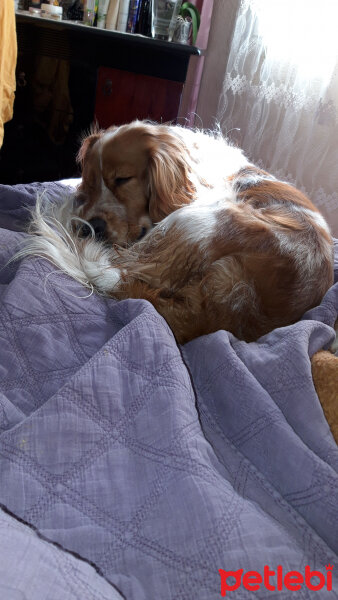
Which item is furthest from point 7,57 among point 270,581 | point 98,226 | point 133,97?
point 270,581

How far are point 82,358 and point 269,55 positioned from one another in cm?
219

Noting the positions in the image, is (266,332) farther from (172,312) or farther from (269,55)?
(269,55)

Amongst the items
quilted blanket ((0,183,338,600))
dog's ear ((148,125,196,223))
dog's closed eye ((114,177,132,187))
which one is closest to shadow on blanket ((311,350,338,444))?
quilted blanket ((0,183,338,600))

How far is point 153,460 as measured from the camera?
32.2 inches

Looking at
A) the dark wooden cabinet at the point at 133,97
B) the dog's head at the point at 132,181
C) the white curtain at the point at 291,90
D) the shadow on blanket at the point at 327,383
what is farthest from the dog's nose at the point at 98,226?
the white curtain at the point at 291,90

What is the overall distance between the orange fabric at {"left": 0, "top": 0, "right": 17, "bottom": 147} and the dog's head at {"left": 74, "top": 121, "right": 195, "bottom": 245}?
0.93m

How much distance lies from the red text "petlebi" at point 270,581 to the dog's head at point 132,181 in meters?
1.30

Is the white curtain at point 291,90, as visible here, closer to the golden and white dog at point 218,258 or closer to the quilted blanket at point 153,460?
the golden and white dog at point 218,258

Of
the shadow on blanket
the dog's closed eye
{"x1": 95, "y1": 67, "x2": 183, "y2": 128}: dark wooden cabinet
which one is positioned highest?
{"x1": 95, "y1": 67, "x2": 183, "y2": 128}: dark wooden cabinet

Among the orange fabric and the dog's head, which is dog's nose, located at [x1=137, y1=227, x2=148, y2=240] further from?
the orange fabric

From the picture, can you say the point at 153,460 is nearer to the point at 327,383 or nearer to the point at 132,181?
the point at 327,383

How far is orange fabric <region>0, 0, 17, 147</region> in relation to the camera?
2453 mm

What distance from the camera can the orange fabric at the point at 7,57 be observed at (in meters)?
2.45

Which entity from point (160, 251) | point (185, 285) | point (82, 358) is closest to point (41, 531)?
point (82, 358)
